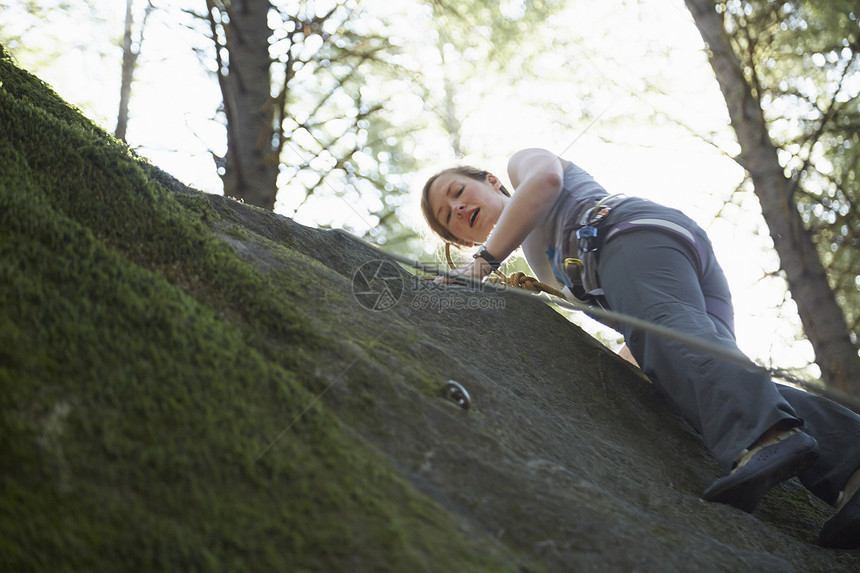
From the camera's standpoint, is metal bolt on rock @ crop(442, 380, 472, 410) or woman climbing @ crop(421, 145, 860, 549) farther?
woman climbing @ crop(421, 145, 860, 549)

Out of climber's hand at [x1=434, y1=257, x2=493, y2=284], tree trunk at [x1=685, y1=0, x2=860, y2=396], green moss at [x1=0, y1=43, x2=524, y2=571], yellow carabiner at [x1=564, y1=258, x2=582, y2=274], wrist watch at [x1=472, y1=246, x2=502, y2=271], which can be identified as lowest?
green moss at [x1=0, y1=43, x2=524, y2=571]

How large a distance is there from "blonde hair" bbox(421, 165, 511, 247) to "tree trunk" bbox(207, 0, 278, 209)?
90 centimetres

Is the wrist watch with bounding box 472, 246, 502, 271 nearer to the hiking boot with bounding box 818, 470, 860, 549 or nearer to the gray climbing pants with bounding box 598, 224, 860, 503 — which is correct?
the gray climbing pants with bounding box 598, 224, 860, 503

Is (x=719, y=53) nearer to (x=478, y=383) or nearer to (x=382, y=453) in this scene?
(x=478, y=383)

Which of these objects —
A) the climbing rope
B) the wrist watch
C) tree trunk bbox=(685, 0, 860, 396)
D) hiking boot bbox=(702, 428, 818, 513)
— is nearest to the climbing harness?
the climbing rope

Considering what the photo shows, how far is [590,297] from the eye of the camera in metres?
2.19

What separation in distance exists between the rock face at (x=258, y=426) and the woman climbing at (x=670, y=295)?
0.15m

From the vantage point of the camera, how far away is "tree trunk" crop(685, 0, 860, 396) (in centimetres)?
349

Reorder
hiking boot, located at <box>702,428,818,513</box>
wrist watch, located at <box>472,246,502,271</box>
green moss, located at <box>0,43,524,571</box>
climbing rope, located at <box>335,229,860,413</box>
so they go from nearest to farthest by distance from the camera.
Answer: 1. green moss, located at <box>0,43,524,571</box>
2. climbing rope, located at <box>335,229,860,413</box>
3. hiking boot, located at <box>702,428,818,513</box>
4. wrist watch, located at <box>472,246,502,271</box>

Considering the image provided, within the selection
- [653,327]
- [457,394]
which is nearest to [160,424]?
[457,394]

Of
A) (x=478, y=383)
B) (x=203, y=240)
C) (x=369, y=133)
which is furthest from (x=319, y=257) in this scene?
(x=369, y=133)

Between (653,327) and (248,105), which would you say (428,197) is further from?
(653,327)

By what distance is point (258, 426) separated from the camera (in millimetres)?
971

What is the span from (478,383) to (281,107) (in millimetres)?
1985
